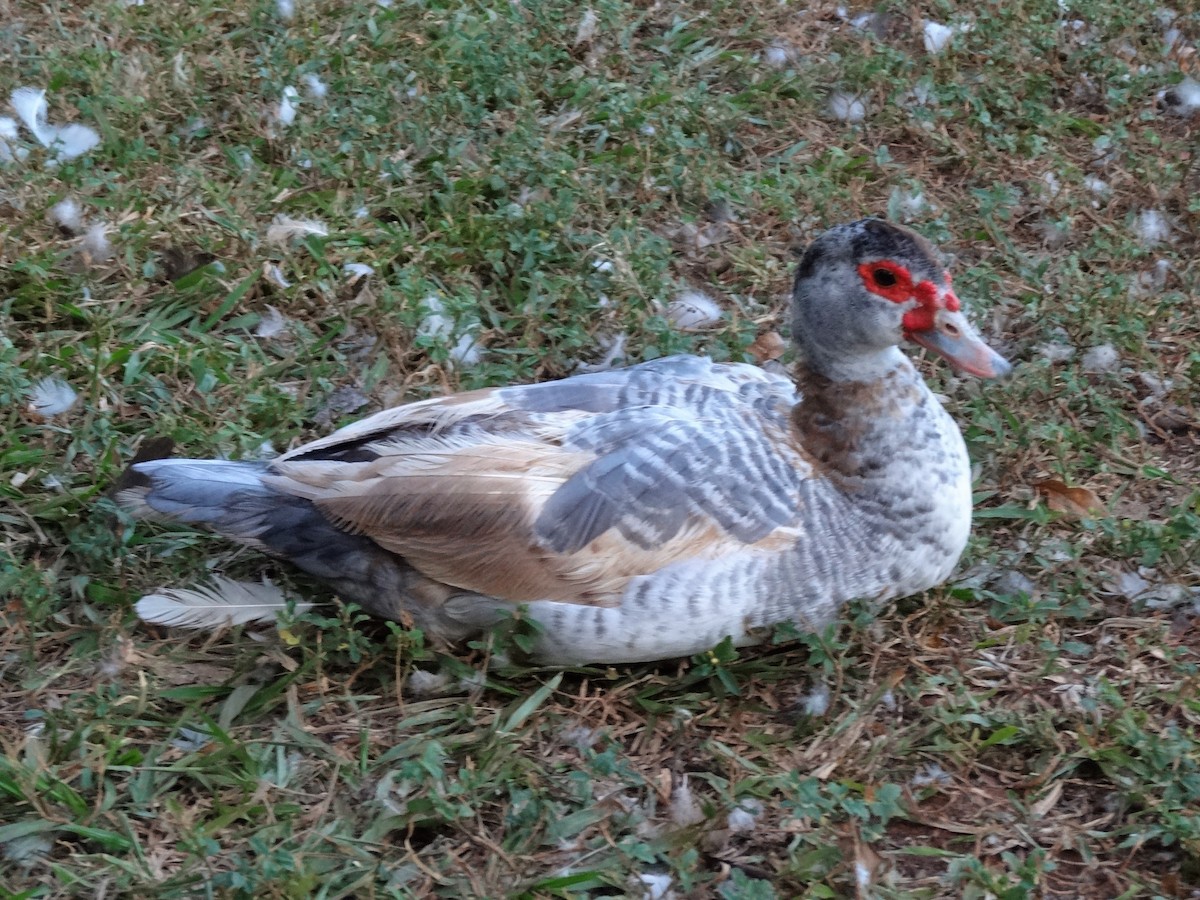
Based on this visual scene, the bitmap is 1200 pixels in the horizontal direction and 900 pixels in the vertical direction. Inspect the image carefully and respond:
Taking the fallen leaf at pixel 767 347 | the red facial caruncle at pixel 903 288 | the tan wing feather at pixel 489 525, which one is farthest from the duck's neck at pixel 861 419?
the fallen leaf at pixel 767 347

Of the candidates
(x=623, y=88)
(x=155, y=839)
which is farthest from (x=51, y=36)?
(x=155, y=839)

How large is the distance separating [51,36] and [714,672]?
131 inches

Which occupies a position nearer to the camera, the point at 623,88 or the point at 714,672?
the point at 714,672

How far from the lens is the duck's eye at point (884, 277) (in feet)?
8.33

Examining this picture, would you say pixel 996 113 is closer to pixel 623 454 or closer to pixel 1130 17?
pixel 1130 17

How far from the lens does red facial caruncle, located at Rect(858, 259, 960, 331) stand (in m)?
2.54

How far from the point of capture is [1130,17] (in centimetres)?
453

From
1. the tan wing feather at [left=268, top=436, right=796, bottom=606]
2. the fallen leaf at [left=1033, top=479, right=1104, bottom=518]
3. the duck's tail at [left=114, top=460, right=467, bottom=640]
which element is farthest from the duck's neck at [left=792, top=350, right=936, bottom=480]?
the duck's tail at [left=114, top=460, right=467, bottom=640]

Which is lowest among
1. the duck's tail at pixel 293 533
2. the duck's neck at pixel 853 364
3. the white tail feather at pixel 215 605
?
the white tail feather at pixel 215 605

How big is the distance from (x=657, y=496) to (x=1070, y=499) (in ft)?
3.96

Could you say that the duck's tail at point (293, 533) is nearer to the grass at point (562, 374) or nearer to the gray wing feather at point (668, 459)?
the grass at point (562, 374)

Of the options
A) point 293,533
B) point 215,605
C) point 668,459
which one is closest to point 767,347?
point 668,459

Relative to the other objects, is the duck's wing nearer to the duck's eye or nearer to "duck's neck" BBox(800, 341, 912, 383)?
"duck's neck" BBox(800, 341, 912, 383)

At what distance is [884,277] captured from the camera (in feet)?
8.36
